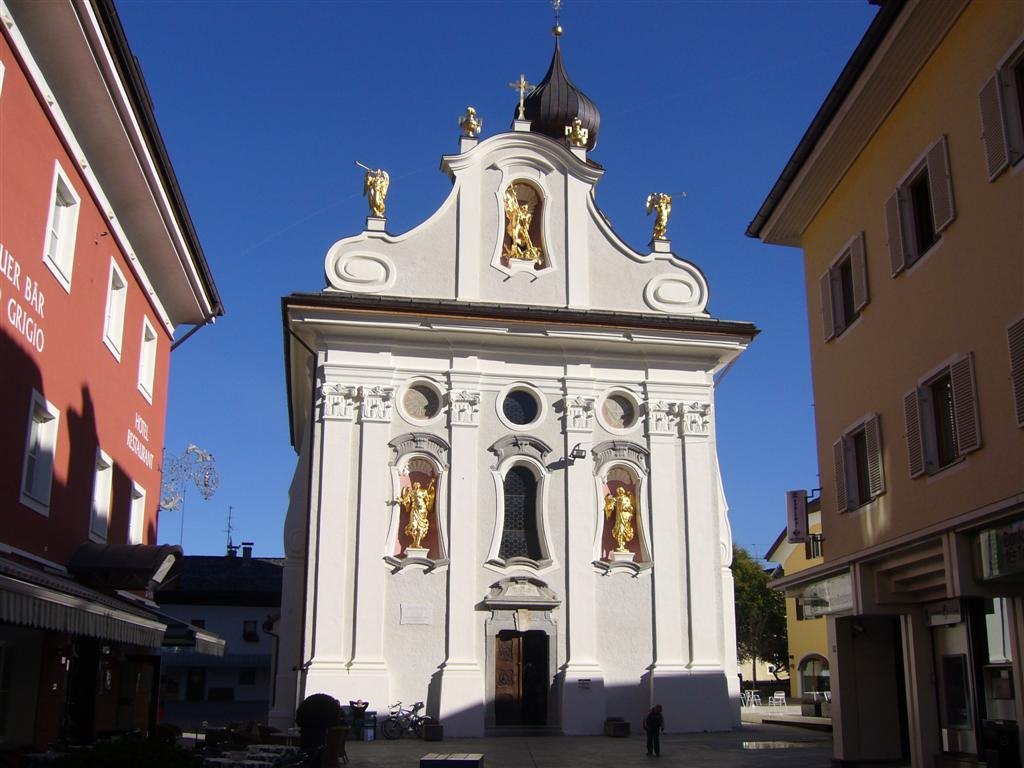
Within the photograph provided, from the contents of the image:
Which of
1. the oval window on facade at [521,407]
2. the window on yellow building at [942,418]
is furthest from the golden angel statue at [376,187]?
the window on yellow building at [942,418]

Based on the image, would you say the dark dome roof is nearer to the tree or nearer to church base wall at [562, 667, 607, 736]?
church base wall at [562, 667, 607, 736]

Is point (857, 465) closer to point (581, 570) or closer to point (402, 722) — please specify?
point (581, 570)

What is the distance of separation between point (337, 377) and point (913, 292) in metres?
15.7

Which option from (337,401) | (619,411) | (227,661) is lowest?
(227,661)

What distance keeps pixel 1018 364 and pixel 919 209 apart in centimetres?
377

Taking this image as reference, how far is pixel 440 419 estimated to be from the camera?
2692cm

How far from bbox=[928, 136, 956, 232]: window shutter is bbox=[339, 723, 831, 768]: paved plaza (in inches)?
341

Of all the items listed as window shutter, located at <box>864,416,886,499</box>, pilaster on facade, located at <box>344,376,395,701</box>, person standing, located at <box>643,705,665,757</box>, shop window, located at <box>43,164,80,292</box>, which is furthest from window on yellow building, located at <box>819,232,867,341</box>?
pilaster on facade, located at <box>344,376,395,701</box>

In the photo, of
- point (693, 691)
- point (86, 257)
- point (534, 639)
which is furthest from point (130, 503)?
point (693, 691)

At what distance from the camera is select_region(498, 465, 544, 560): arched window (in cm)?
2662

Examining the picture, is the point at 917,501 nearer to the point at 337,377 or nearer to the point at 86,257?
the point at 86,257

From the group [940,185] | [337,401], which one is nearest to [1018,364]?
[940,185]

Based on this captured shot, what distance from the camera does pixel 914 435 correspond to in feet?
45.2

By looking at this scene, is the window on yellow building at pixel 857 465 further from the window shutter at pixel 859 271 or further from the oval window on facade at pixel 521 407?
the oval window on facade at pixel 521 407
